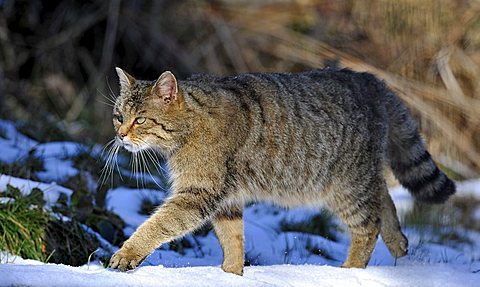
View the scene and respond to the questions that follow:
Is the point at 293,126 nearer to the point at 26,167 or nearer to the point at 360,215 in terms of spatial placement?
the point at 360,215

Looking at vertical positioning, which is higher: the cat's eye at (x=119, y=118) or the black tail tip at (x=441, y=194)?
the cat's eye at (x=119, y=118)

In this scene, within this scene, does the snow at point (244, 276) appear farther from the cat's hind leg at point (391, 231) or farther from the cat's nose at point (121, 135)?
the cat's nose at point (121, 135)

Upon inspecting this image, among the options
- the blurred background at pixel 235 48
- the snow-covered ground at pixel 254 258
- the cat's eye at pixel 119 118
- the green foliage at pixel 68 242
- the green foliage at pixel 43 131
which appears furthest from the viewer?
the blurred background at pixel 235 48

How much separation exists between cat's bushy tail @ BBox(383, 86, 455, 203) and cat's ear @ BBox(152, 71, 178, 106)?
4.64 ft

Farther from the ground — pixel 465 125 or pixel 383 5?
pixel 383 5

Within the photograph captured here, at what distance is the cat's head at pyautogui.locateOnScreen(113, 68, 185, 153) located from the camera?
4090mm

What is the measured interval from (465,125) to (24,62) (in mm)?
4760

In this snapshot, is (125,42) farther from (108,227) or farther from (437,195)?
(437,195)

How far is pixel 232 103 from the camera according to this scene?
4.31 metres

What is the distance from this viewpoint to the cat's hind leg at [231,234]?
420 centimetres

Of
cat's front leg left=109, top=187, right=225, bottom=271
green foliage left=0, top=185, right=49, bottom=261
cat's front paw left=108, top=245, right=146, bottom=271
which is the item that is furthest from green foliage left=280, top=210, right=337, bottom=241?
cat's front paw left=108, top=245, right=146, bottom=271

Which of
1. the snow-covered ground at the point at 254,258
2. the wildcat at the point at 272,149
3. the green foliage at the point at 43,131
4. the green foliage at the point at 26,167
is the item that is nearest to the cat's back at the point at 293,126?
the wildcat at the point at 272,149

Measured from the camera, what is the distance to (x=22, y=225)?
459 cm

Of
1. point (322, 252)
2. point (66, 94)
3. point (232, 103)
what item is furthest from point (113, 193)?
point (66, 94)
